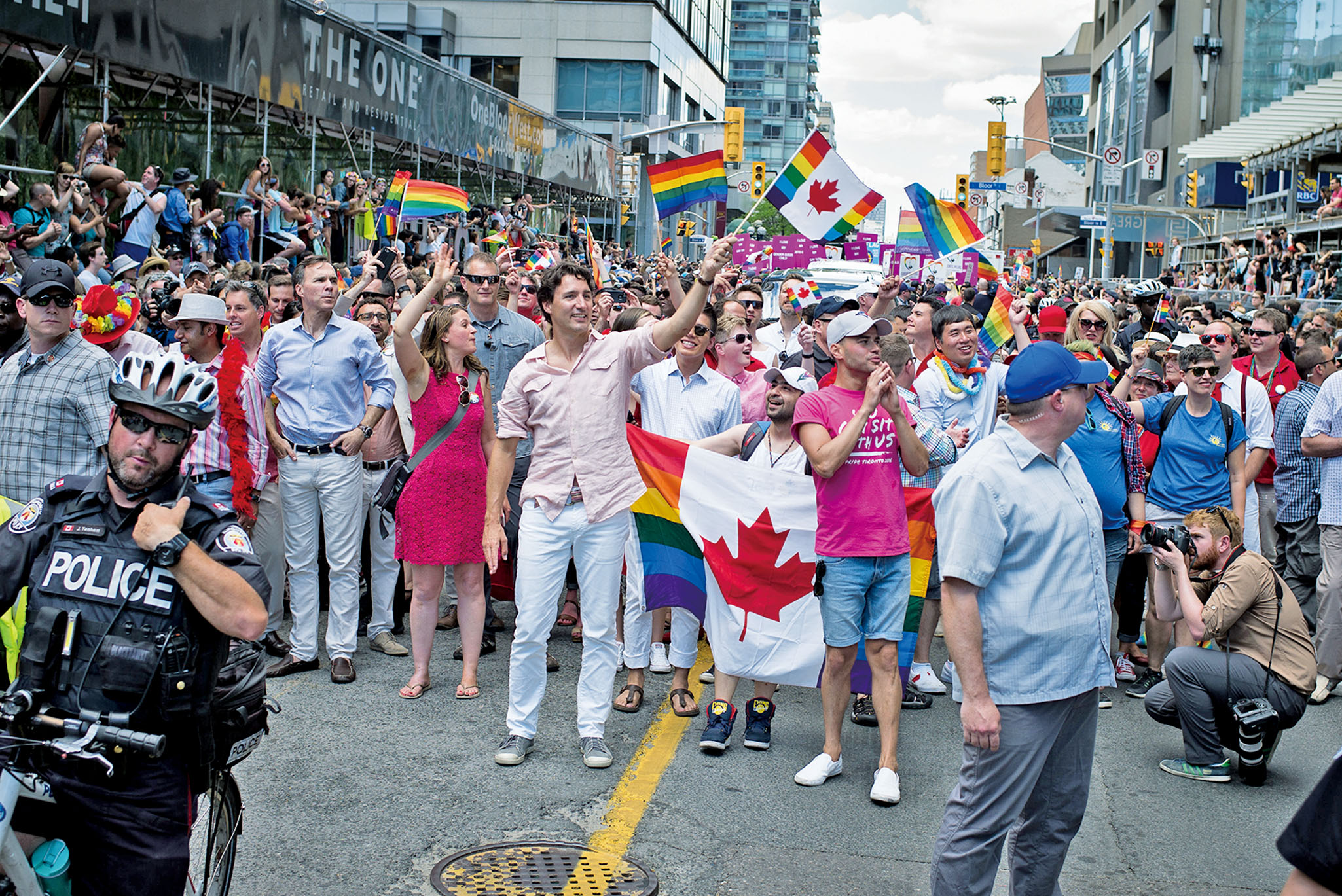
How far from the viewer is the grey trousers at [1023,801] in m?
4.13

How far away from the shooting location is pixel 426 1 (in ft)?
208

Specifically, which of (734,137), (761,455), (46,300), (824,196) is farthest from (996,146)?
(46,300)

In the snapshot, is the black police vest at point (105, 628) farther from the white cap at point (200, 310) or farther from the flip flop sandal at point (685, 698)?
the white cap at point (200, 310)

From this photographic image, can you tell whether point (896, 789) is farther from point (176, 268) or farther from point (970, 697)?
point (176, 268)

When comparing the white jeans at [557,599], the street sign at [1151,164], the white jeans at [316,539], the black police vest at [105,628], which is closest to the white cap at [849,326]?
the white jeans at [557,599]

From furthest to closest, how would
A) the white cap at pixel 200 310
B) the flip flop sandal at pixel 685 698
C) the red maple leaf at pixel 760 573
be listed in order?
the white cap at pixel 200 310, the flip flop sandal at pixel 685 698, the red maple leaf at pixel 760 573

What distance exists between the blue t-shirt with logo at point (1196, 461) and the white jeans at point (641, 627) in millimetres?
2952

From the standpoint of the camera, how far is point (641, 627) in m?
7.23

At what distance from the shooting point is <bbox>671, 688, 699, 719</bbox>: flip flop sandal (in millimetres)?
6941

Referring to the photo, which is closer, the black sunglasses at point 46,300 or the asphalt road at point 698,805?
the asphalt road at point 698,805

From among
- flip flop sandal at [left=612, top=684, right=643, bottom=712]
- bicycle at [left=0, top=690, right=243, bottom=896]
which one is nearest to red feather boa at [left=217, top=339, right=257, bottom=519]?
flip flop sandal at [left=612, top=684, right=643, bottom=712]

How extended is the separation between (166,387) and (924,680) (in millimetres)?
5165

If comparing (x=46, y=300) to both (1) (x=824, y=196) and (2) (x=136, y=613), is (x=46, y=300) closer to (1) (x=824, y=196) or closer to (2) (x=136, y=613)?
(2) (x=136, y=613)

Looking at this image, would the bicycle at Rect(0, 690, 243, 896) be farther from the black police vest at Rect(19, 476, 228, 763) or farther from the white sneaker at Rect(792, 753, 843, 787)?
the white sneaker at Rect(792, 753, 843, 787)
